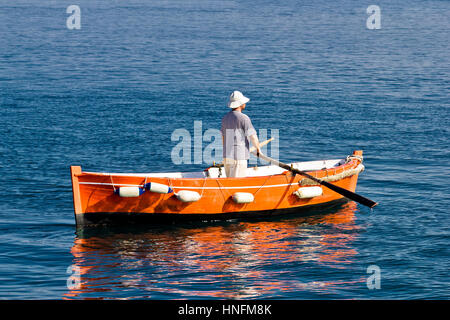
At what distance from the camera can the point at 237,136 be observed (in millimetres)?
15250

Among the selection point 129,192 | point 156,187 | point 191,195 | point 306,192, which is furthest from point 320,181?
point 129,192

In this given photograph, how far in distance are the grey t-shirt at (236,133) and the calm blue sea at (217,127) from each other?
1569mm

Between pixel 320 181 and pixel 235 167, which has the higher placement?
pixel 235 167

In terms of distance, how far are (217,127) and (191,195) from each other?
1039 centimetres

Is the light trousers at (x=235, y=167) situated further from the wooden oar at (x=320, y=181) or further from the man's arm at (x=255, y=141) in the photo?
the man's arm at (x=255, y=141)

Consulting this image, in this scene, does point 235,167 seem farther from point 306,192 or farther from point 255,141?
point 306,192

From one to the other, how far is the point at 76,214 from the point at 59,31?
4044cm

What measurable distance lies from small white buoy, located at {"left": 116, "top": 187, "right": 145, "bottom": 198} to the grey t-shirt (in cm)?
211

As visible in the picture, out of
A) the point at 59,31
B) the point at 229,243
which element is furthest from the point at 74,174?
the point at 59,31

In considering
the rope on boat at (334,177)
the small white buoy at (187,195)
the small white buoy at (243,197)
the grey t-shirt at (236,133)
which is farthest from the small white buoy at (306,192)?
the small white buoy at (187,195)

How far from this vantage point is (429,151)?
22188 millimetres

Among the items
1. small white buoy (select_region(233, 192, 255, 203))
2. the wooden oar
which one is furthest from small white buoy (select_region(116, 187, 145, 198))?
the wooden oar

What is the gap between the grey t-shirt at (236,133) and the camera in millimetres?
15136
